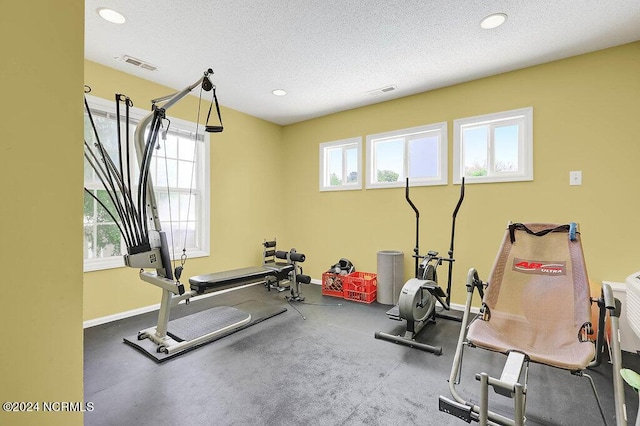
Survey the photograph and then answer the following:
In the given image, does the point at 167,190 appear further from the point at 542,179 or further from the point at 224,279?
the point at 542,179

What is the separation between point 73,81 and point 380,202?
11.9 ft

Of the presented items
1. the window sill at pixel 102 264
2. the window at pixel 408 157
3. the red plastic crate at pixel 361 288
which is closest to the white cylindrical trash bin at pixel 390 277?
the red plastic crate at pixel 361 288

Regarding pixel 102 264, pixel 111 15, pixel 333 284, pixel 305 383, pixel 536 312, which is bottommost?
pixel 305 383

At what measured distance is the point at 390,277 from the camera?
3.78 m

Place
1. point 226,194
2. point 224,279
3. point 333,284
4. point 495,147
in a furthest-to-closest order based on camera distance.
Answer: point 226,194 → point 333,284 → point 495,147 → point 224,279

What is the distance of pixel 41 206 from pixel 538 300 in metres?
2.80

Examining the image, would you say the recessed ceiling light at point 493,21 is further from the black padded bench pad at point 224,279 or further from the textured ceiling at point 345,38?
the black padded bench pad at point 224,279

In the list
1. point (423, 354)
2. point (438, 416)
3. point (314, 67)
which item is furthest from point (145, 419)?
point (314, 67)

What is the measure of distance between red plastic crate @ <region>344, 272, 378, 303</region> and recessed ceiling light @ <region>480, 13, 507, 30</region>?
2981 mm

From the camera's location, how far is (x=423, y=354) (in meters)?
2.42

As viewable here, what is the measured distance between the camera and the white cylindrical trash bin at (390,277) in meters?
3.77

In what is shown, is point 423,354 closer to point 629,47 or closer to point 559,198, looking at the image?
point 559,198

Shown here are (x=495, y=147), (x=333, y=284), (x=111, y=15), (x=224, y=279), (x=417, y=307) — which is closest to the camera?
(x=111, y=15)

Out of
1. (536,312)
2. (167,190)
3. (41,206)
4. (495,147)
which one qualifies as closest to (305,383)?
(536,312)
